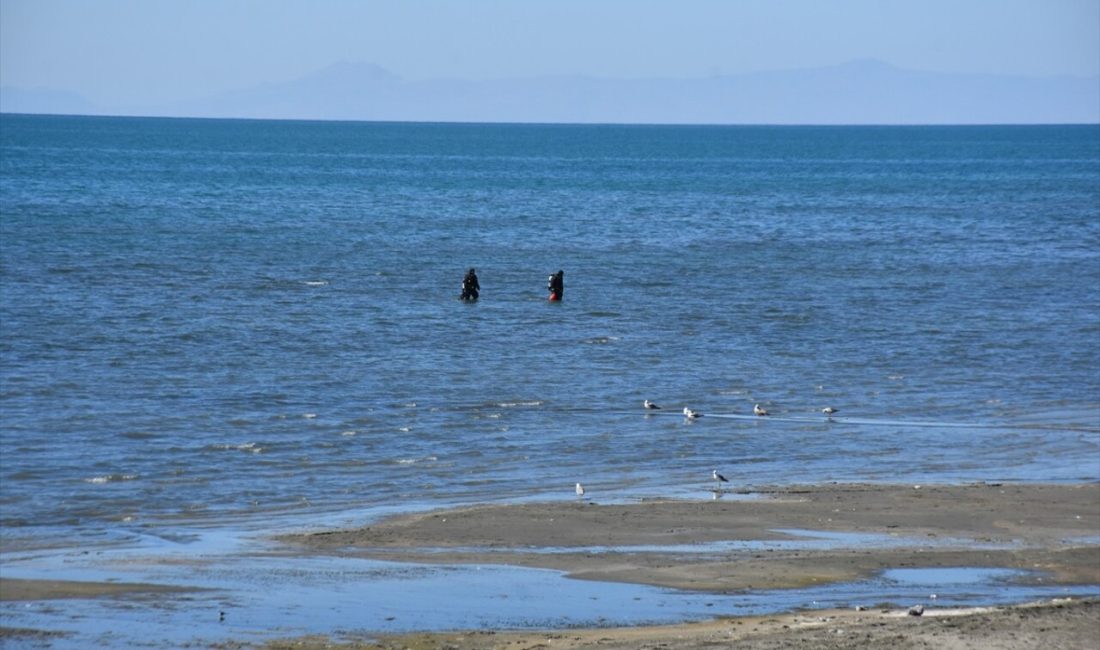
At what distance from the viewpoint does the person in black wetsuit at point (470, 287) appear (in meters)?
42.7

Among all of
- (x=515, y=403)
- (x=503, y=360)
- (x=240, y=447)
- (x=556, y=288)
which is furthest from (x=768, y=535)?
(x=556, y=288)

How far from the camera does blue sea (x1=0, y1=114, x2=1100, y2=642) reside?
2036 centimetres

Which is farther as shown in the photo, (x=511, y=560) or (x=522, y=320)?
(x=522, y=320)

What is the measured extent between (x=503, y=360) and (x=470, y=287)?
11164mm

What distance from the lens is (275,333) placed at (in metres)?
34.9

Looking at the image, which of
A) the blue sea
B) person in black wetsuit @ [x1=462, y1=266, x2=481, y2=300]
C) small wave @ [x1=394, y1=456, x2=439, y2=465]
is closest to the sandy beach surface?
the blue sea

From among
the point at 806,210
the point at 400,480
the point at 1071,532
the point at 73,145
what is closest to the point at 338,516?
the point at 400,480

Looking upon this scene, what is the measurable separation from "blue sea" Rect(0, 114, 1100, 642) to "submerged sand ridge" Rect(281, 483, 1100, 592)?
1.10 m

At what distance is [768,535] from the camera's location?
16703mm

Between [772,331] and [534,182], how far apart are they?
84447 millimetres

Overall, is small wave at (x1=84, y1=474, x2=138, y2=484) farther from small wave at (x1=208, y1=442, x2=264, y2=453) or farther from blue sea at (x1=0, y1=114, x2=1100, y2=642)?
small wave at (x1=208, y1=442, x2=264, y2=453)

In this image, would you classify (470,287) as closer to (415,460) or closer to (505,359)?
(505,359)

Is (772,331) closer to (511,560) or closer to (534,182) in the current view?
(511,560)

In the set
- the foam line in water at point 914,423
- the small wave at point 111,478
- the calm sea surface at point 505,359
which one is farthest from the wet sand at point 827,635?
the foam line in water at point 914,423
